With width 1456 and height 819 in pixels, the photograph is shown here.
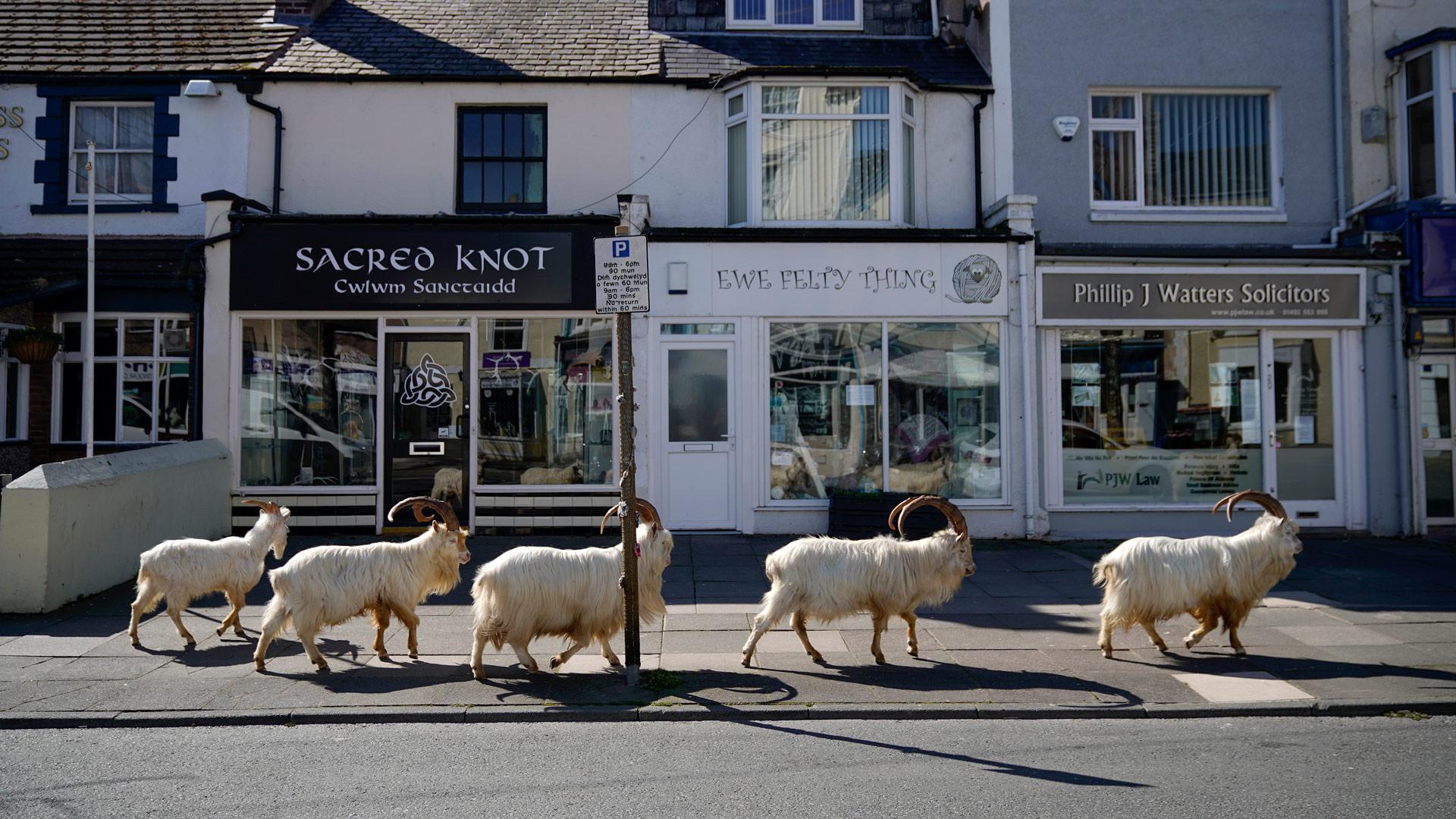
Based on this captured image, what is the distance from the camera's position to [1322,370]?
13133mm

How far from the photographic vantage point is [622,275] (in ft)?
22.7

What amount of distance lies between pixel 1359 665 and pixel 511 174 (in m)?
11.2

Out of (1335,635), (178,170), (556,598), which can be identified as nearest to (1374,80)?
(1335,635)

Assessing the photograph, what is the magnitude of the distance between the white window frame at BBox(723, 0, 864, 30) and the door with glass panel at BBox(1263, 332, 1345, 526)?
24.7 ft

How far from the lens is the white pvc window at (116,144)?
42.9 feet

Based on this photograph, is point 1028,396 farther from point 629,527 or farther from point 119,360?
point 119,360

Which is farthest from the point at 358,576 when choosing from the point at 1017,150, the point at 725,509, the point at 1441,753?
the point at 1017,150

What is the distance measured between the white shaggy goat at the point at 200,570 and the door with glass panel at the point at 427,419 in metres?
4.41

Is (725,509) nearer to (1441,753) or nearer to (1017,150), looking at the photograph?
(1017,150)

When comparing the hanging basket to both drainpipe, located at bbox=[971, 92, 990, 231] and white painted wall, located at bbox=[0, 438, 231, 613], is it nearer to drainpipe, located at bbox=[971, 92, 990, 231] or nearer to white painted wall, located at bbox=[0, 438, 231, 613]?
white painted wall, located at bbox=[0, 438, 231, 613]

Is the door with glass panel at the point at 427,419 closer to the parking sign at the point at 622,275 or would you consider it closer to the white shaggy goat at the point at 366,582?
the white shaggy goat at the point at 366,582

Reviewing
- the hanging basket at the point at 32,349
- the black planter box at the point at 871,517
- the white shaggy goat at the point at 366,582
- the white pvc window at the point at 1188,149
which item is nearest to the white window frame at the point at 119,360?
the hanging basket at the point at 32,349

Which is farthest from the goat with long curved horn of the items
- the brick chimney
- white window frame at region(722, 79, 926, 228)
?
the brick chimney

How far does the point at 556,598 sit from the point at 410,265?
6922 millimetres
